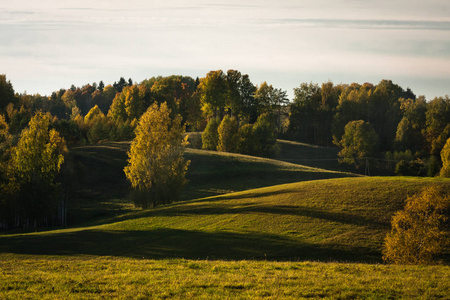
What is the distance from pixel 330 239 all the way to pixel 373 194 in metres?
13.7

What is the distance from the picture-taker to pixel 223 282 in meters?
18.1

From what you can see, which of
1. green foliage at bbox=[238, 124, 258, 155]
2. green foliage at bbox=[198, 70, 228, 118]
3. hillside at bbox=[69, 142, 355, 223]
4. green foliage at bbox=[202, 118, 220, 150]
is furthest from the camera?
green foliage at bbox=[198, 70, 228, 118]

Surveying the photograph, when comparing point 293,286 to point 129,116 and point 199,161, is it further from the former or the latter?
point 129,116

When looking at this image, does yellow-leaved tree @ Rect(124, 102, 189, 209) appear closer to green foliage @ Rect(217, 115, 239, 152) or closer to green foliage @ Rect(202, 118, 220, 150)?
green foliage @ Rect(217, 115, 239, 152)

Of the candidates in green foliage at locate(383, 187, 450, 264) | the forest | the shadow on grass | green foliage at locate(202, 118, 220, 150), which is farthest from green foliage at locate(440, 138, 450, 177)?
green foliage at locate(202, 118, 220, 150)

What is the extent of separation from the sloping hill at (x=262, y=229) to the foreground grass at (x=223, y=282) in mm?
10248

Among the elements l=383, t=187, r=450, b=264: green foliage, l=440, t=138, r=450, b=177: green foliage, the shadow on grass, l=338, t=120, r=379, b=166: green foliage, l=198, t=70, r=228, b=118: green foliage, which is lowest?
the shadow on grass

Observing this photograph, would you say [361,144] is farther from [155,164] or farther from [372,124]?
[155,164]

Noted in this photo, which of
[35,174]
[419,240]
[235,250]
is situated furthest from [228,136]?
[419,240]

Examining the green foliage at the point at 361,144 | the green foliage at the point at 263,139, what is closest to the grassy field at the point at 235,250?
the green foliage at the point at 263,139

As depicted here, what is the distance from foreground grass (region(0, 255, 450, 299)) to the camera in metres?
16.3

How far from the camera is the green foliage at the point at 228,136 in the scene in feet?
409

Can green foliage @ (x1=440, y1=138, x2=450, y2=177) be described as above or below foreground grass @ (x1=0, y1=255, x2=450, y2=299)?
above

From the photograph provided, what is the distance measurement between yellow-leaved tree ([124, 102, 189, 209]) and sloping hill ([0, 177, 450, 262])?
22.0 ft
